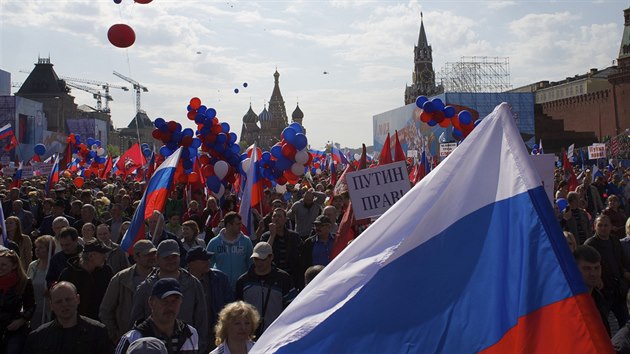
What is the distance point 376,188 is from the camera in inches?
339

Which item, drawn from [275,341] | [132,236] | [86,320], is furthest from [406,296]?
[132,236]

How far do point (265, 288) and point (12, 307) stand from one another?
6.46 ft

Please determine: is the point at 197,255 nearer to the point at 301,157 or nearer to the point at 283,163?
the point at 301,157

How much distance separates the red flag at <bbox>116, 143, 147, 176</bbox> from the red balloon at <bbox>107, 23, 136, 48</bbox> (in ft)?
49.9


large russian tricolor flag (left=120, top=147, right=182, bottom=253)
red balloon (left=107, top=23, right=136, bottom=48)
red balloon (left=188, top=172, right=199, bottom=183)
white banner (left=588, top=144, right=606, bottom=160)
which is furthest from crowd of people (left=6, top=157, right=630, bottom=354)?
white banner (left=588, top=144, right=606, bottom=160)

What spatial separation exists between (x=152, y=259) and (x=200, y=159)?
997 cm

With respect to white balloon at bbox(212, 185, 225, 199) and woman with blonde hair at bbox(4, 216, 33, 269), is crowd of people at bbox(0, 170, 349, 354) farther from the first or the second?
white balloon at bbox(212, 185, 225, 199)

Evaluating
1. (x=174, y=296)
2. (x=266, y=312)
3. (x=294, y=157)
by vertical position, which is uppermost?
(x=294, y=157)

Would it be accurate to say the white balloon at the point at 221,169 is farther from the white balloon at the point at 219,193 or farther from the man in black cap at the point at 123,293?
the man in black cap at the point at 123,293

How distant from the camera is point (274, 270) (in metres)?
6.62

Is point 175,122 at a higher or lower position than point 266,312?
higher

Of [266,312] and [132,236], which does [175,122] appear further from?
[266,312]

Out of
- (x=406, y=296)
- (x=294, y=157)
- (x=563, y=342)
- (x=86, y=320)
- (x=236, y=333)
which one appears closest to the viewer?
(x=563, y=342)

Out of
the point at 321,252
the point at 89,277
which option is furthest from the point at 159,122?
the point at 89,277
